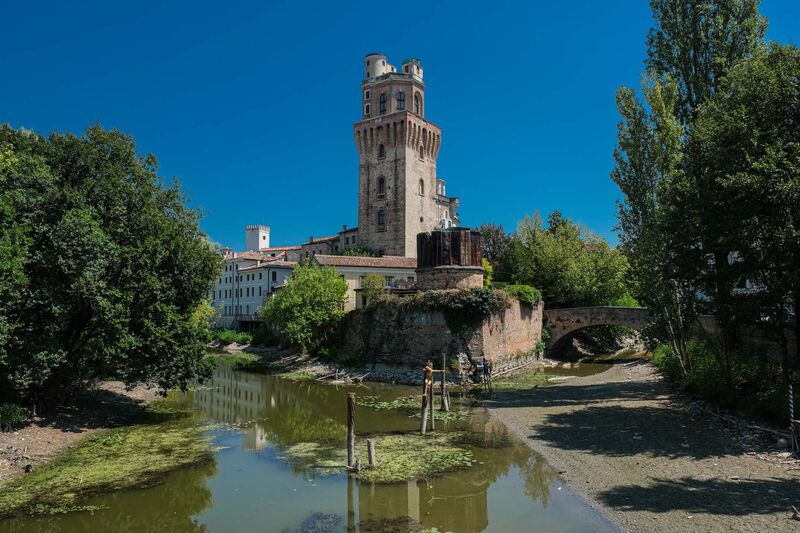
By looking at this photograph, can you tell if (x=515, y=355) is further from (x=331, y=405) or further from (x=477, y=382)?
(x=331, y=405)

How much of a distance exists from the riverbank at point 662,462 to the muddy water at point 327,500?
2.38 ft

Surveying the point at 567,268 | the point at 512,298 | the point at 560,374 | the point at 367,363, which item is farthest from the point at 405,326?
the point at 567,268

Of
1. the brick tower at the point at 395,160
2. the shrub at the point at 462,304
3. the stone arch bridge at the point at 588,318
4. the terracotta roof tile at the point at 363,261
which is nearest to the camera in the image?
the shrub at the point at 462,304

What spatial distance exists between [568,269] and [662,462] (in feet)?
110

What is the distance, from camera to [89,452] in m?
14.9

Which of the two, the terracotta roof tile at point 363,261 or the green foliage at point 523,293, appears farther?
the terracotta roof tile at point 363,261

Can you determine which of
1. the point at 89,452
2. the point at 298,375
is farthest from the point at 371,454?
the point at 298,375

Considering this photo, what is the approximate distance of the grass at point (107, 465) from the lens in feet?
37.0

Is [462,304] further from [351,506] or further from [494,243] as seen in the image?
[494,243]

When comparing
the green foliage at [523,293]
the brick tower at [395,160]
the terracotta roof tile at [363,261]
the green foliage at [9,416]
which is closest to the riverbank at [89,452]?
the green foliage at [9,416]

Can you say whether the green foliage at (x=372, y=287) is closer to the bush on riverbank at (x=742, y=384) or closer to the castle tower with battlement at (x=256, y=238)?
the bush on riverbank at (x=742, y=384)

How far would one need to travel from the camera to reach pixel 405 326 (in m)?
32.8

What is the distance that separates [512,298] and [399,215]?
24.5m

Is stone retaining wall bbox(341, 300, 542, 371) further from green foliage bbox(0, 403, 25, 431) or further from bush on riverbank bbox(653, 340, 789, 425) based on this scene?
green foliage bbox(0, 403, 25, 431)
